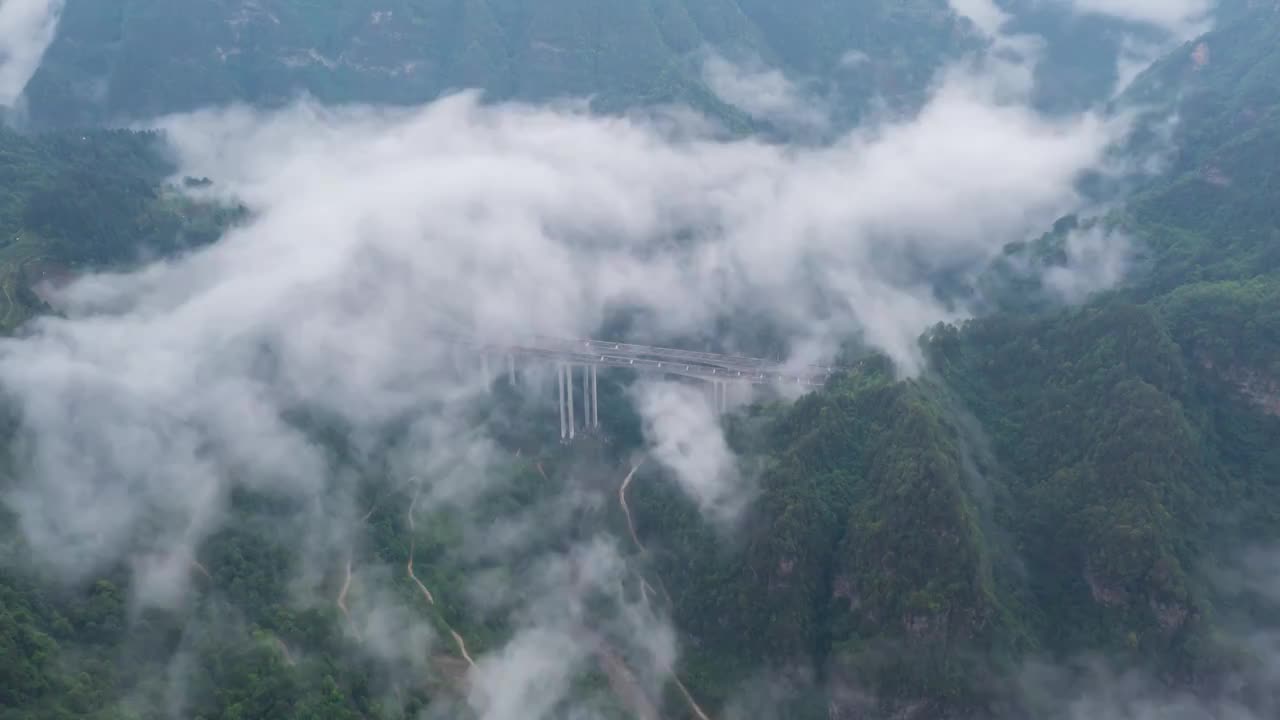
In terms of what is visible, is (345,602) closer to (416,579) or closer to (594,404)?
(416,579)

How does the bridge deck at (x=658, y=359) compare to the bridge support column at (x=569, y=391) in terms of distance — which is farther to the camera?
the bridge support column at (x=569, y=391)

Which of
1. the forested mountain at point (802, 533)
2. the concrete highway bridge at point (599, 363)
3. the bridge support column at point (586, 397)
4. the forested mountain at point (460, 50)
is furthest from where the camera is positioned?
the forested mountain at point (460, 50)

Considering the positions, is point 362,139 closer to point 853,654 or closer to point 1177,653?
point 853,654

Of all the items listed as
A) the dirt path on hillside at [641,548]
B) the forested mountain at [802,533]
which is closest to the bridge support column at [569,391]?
the forested mountain at [802,533]

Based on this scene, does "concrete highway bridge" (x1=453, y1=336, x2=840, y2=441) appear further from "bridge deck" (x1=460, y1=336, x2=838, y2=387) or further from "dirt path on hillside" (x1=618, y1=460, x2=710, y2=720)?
"dirt path on hillside" (x1=618, y1=460, x2=710, y2=720)

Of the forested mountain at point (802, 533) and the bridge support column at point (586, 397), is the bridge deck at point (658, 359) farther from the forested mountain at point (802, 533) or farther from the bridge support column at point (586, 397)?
the forested mountain at point (802, 533)

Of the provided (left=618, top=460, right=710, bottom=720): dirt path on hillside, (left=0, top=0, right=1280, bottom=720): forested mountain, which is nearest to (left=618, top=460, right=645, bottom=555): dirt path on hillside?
(left=618, top=460, right=710, bottom=720): dirt path on hillside

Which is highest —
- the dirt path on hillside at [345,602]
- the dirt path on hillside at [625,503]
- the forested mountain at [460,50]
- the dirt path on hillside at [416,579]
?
the forested mountain at [460,50]
